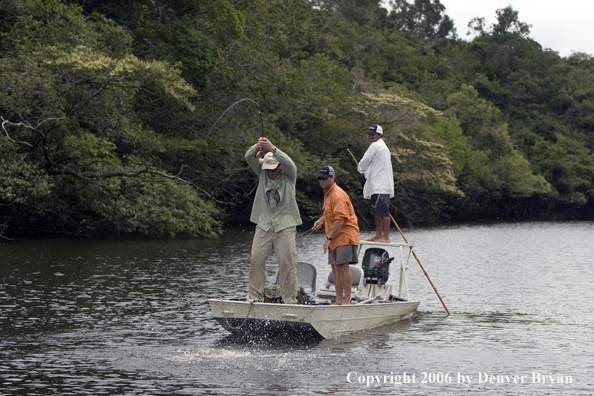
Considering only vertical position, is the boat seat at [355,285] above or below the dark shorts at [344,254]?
below

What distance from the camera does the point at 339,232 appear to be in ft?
37.9

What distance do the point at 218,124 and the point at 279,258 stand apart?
22.9 metres

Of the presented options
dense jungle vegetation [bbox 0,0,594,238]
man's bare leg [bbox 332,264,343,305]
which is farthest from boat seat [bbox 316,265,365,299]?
dense jungle vegetation [bbox 0,0,594,238]

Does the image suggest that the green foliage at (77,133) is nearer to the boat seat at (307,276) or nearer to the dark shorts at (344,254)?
the boat seat at (307,276)

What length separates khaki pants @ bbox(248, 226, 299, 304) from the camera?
1092 cm

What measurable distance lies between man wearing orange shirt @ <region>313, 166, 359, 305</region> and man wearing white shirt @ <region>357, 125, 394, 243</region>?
6.55ft

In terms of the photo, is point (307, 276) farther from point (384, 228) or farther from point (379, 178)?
point (379, 178)

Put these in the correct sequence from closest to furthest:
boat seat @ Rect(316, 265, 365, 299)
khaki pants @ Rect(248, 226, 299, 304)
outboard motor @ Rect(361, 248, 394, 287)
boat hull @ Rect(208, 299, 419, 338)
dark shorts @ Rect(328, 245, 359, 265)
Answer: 1. boat hull @ Rect(208, 299, 419, 338)
2. khaki pants @ Rect(248, 226, 299, 304)
3. dark shorts @ Rect(328, 245, 359, 265)
4. boat seat @ Rect(316, 265, 365, 299)
5. outboard motor @ Rect(361, 248, 394, 287)

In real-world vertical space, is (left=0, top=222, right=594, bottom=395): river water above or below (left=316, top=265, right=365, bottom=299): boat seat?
below

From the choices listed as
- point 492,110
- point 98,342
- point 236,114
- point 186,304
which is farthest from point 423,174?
point 98,342

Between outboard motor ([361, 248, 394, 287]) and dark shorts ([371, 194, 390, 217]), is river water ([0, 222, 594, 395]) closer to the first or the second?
outboard motor ([361, 248, 394, 287])

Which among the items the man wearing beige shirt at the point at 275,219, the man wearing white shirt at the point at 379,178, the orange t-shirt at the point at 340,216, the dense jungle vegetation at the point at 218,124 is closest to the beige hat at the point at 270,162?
the man wearing beige shirt at the point at 275,219

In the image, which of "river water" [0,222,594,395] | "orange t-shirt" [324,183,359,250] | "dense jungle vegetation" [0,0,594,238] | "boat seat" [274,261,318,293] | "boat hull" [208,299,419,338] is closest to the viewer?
"river water" [0,222,594,395]

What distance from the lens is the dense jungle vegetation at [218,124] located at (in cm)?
2480
